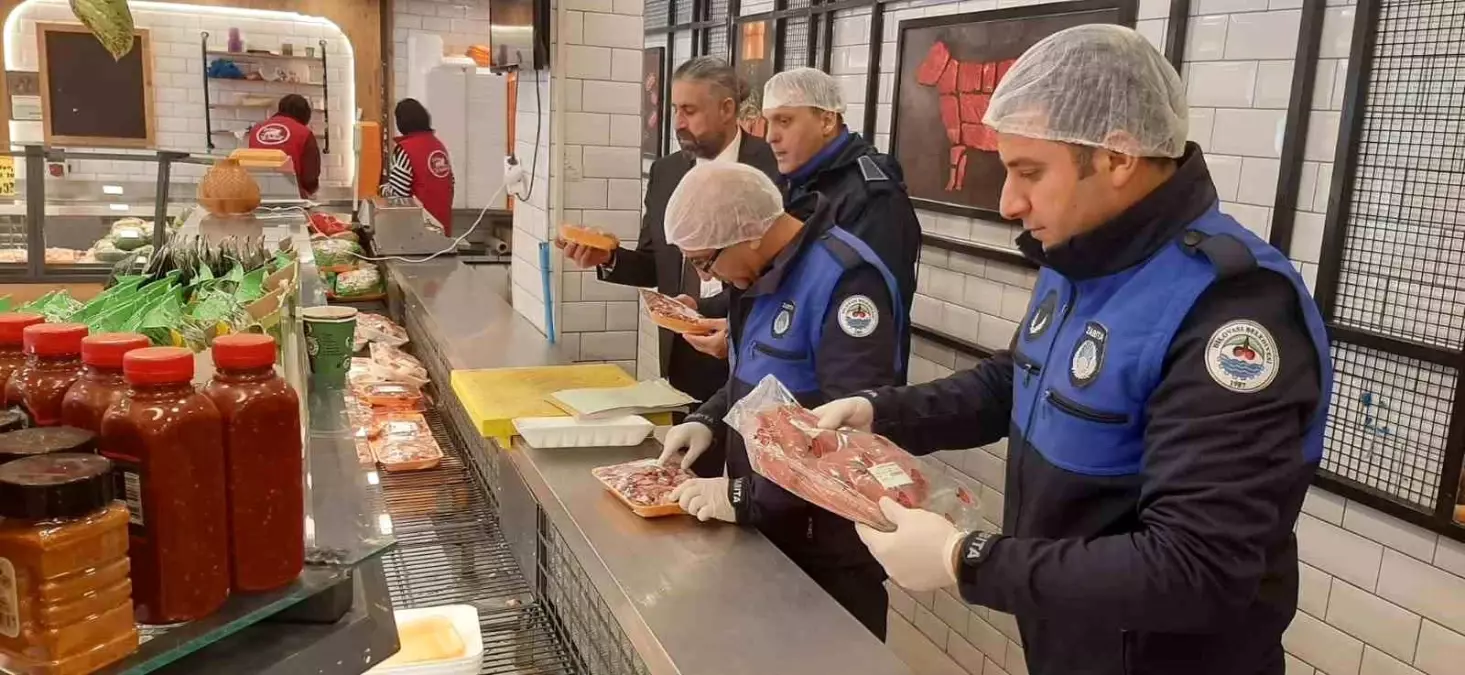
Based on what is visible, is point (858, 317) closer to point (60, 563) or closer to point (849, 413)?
point (849, 413)

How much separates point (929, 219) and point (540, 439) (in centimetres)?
195

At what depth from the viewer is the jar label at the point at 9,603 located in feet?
2.92

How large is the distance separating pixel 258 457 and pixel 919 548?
0.85 meters

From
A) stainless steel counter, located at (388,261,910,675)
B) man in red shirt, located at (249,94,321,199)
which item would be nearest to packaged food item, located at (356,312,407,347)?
stainless steel counter, located at (388,261,910,675)

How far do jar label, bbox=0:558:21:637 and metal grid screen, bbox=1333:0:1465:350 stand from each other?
98.1 inches

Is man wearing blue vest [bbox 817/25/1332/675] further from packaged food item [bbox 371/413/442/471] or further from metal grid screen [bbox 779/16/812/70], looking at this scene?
metal grid screen [bbox 779/16/812/70]

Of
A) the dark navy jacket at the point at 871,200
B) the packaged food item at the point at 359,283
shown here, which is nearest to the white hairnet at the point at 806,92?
the dark navy jacket at the point at 871,200

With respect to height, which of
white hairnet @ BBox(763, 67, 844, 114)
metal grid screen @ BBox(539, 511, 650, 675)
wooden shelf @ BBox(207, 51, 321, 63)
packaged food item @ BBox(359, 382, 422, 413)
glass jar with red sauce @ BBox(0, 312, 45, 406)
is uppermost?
wooden shelf @ BBox(207, 51, 321, 63)

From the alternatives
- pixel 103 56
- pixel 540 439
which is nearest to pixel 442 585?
pixel 540 439

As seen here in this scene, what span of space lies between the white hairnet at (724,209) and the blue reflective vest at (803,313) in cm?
14

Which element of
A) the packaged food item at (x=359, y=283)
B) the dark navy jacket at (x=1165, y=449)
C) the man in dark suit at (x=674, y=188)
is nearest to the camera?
the dark navy jacket at (x=1165, y=449)

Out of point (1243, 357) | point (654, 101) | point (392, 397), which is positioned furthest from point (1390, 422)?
point (654, 101)

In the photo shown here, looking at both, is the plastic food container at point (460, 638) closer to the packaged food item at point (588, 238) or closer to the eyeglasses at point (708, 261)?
the eyeglasses at point (708, 261)

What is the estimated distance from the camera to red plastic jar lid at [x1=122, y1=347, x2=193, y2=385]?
1000 mm
